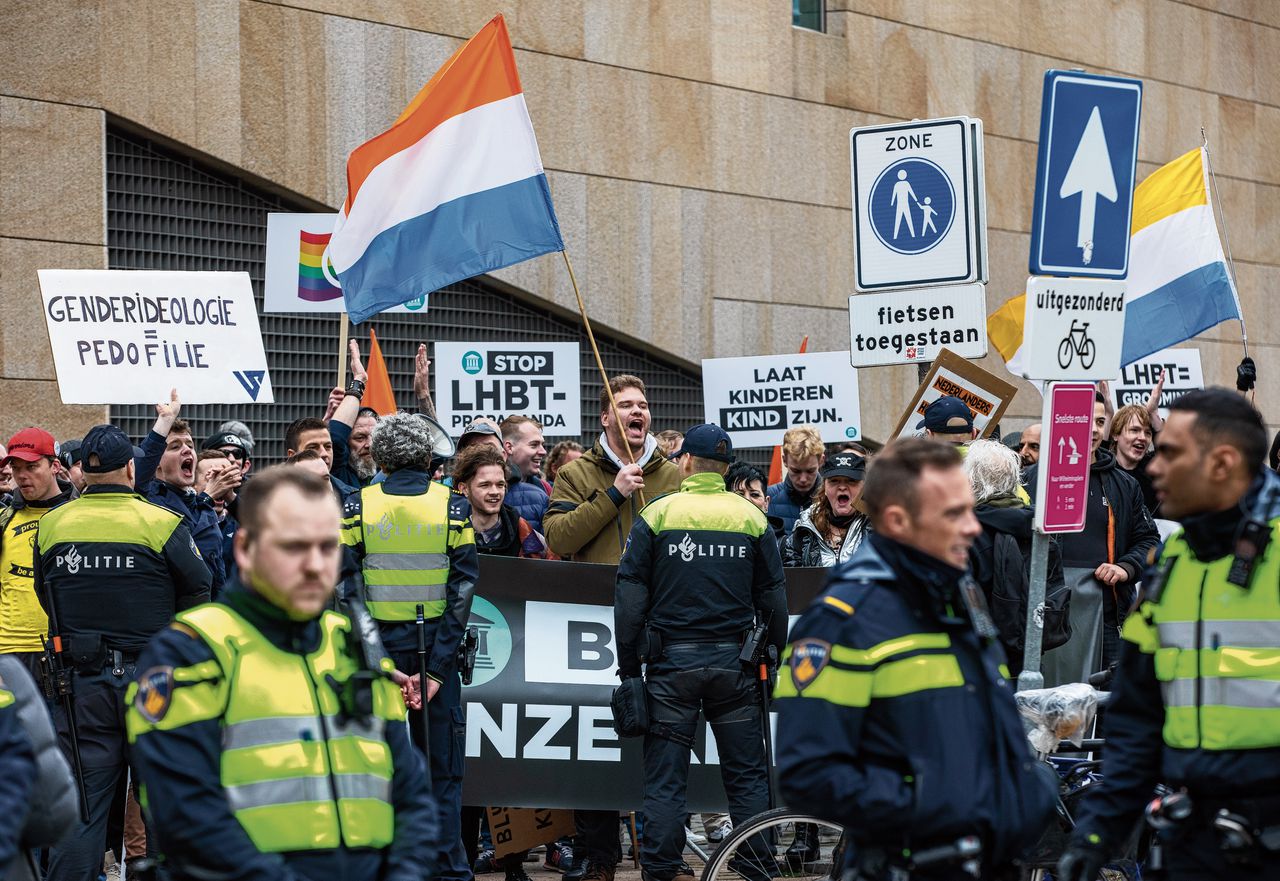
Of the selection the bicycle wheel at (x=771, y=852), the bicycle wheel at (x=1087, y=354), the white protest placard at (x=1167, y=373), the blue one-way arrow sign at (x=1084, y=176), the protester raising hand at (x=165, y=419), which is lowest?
the bicycle wheel at (x=771, y=852)

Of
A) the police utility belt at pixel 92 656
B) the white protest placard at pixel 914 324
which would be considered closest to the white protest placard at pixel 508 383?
the white protest placard at pixel 914 324

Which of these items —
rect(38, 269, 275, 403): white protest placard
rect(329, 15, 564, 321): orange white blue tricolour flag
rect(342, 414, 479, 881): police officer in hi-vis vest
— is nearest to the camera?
rect(342, 414, 479, 881): police officer in hi-vis vest

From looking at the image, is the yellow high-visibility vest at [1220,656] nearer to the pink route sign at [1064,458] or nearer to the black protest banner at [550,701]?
the pink route sign at [1064,458]

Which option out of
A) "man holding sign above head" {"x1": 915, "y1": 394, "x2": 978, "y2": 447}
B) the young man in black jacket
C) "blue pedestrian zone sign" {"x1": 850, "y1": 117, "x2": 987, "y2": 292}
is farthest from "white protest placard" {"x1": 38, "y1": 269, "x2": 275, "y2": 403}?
the young man in black jacket

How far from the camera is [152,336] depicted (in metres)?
10.5

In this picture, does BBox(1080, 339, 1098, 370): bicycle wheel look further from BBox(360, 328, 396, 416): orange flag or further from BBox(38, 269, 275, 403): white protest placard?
BBox(360, 328, 396, 416): orange flag

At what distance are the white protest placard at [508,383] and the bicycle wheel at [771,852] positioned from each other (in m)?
5.96

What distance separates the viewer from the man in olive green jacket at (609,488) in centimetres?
916

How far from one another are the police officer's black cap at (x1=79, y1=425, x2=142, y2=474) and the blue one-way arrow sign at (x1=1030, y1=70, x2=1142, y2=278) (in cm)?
388

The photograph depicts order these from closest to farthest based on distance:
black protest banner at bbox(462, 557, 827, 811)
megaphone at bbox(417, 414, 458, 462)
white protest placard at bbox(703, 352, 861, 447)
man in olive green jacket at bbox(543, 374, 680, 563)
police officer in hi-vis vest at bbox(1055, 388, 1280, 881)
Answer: police officer in hi-vis vest at bbox(1055, 388, 1280, 881) → megaphone at bbox(417, 414, 458, 462) → black protest banner at bbox(462, 557, 827, 811) → man in olive green jacket at bbox(543, 374, 680, 563) → white protest placard at bbox(703, 352, 861, 447)

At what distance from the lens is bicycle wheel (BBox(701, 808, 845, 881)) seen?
22.7 ft

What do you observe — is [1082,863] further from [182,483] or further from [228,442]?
[228,442]

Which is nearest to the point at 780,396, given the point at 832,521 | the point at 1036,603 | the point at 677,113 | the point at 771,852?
the point at 677,113

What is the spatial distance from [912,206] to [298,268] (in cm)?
478
